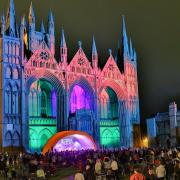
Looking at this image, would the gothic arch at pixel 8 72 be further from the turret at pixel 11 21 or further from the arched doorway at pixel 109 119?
the arched doorway at pixel 109 119

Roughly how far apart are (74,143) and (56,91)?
30.0 ft

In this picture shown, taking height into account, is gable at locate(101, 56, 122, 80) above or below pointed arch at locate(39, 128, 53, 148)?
above

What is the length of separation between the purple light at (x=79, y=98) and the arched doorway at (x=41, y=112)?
3.70 metres

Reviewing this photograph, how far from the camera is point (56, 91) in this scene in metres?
51.5

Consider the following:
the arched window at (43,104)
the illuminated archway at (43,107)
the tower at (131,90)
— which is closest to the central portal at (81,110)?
the illuminated archway at (43,107)

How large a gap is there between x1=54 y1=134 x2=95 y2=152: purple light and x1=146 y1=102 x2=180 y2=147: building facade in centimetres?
1443

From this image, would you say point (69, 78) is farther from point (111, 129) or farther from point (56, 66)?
point (111, 129)

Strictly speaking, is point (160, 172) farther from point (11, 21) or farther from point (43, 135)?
point (11, 21)

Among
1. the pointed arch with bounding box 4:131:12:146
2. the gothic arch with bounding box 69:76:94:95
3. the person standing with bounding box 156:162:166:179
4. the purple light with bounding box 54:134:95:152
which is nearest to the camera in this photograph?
the person standing with bounding box 156:162:166:179

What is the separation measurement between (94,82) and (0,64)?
48.4 ft

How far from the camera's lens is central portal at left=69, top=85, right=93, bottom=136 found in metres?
50.6

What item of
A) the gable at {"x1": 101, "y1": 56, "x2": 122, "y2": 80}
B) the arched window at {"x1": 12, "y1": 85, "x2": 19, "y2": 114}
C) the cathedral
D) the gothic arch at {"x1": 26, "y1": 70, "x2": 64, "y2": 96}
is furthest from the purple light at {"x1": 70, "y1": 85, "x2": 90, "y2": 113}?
the arched window at {"x1": 12, "y1": 85, "x2": 19, "y2": 114}

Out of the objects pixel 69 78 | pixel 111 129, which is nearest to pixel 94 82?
pixel 69 78

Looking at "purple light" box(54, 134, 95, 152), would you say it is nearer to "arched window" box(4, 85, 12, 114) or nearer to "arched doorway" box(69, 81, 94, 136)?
"arched doorway" box(69, 81, 94, 136)
